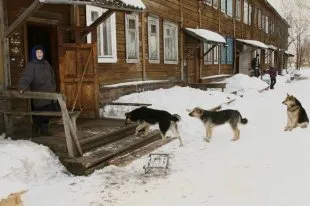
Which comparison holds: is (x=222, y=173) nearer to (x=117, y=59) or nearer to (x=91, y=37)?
(x=91, y=37)

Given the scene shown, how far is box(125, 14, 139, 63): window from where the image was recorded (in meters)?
12.6

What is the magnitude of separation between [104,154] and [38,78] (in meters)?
1.85

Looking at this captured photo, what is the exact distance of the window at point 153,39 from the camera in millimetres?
14244

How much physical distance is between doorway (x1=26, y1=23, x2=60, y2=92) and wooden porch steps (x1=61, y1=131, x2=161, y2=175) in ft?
8.71

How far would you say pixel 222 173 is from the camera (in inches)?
256

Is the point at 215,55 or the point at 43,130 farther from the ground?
the point at 215,55

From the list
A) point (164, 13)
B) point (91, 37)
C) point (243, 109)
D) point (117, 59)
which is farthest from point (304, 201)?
point (164, 13)

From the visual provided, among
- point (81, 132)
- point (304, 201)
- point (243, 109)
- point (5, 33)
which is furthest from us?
point (243, 109)

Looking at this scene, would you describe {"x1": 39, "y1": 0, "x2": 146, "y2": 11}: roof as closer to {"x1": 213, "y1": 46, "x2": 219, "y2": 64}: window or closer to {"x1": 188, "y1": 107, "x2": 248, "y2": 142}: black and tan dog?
{"x1": 188, "y1": 107, "x2": 248, "y2": 142}: black and tan dog

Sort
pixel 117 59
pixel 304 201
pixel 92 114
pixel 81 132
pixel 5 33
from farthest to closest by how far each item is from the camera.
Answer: pixel 117 59, pixel 92 114, pixel 81 132, pixel 5 33, pixel 304 201

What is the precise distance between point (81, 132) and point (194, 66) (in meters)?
11.9

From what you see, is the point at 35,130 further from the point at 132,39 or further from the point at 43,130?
the point at 132,39

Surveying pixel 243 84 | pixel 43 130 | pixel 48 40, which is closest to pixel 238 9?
pixel 243 84

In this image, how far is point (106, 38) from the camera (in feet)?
37.9
